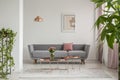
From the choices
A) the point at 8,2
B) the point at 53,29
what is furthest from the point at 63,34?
the point at 8,2

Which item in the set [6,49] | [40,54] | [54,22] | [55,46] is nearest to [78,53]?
[55,46]

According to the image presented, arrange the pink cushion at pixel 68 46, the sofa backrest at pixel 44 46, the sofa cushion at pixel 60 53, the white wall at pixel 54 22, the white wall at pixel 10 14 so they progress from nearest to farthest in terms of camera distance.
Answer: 1. the white wall at pixel 10 14
2. the sofa cushion at pixel 60 53
3. the pink cushion at pixel 68 46
4. the sofa backrest at pixel 44 46
5. the white wall at pixel 54 22

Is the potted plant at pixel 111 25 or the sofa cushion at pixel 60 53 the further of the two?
the sofa cushion at pixel 60 53

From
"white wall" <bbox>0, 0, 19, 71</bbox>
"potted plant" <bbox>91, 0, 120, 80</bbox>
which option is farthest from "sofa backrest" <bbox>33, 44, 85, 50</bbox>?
"potted plant" <bbox>91, 0, 120, 80</bbox>

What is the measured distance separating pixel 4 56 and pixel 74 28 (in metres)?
4.66

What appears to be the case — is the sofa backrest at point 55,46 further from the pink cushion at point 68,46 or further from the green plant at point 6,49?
the green plant at point 6,49

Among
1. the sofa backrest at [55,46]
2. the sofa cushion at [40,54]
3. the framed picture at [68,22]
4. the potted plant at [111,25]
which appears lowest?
the sofa cushion at [40,54]

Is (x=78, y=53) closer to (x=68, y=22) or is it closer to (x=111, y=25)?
(x=68, y=22)

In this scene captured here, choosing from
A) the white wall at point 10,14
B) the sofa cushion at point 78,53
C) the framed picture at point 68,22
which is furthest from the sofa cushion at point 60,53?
the white wall at point 10,14

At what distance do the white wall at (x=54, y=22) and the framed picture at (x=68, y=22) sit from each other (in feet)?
0.59

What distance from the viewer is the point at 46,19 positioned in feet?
34.4

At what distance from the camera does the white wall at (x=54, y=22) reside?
10391mm

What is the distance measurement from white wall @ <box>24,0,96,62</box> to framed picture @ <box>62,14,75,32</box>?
18cm

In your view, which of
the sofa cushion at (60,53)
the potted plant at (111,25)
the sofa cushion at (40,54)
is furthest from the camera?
the sofa cushion at (60,53)
